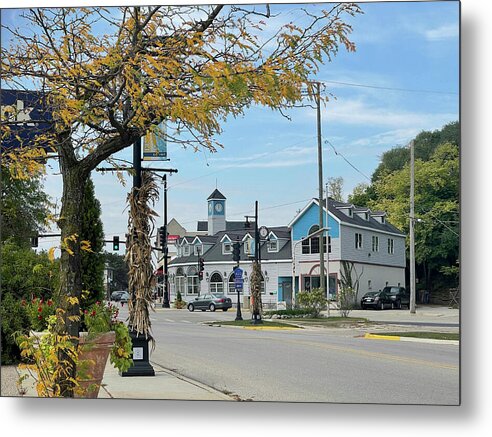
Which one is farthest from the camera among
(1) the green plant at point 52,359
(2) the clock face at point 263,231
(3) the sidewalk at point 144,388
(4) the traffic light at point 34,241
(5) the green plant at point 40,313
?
(4) the traffic light at point 34,241

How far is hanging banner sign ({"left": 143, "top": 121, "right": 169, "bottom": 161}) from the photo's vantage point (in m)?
9.77

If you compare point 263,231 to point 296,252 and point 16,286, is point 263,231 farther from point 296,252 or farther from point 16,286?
point 16,286

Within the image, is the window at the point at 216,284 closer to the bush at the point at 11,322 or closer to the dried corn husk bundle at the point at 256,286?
the dried corn husk bundle at the point at 256,286

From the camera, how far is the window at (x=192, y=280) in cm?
1041

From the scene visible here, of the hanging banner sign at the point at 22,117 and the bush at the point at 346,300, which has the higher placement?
the hanging banner sign at the point at 22,117

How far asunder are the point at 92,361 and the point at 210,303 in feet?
7.82

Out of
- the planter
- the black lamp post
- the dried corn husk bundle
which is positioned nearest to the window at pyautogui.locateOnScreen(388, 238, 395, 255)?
the dried corn husk bundle

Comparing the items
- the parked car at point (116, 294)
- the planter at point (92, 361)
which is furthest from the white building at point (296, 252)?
the planter at point (92, 361)

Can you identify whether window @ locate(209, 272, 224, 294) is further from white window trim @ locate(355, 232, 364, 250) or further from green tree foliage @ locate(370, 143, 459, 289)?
green tree foliage @ locate(370, 143, 459, 289)

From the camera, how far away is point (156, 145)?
33.0 feet

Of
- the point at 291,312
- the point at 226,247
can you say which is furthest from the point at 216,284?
the point at 291,312

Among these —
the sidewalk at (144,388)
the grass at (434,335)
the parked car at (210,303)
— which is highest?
the parked car at (210,303)

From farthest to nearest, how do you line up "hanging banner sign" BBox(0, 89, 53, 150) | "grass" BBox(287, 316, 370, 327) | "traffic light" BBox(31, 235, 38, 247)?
"traffic light" BBox(31, 235, 38, 247), "grass" BBox(287, 316, 370, 327), "hanging banner sign" BBox(0, 89, 53, 150)

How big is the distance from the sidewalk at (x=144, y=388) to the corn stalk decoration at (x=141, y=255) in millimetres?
545
